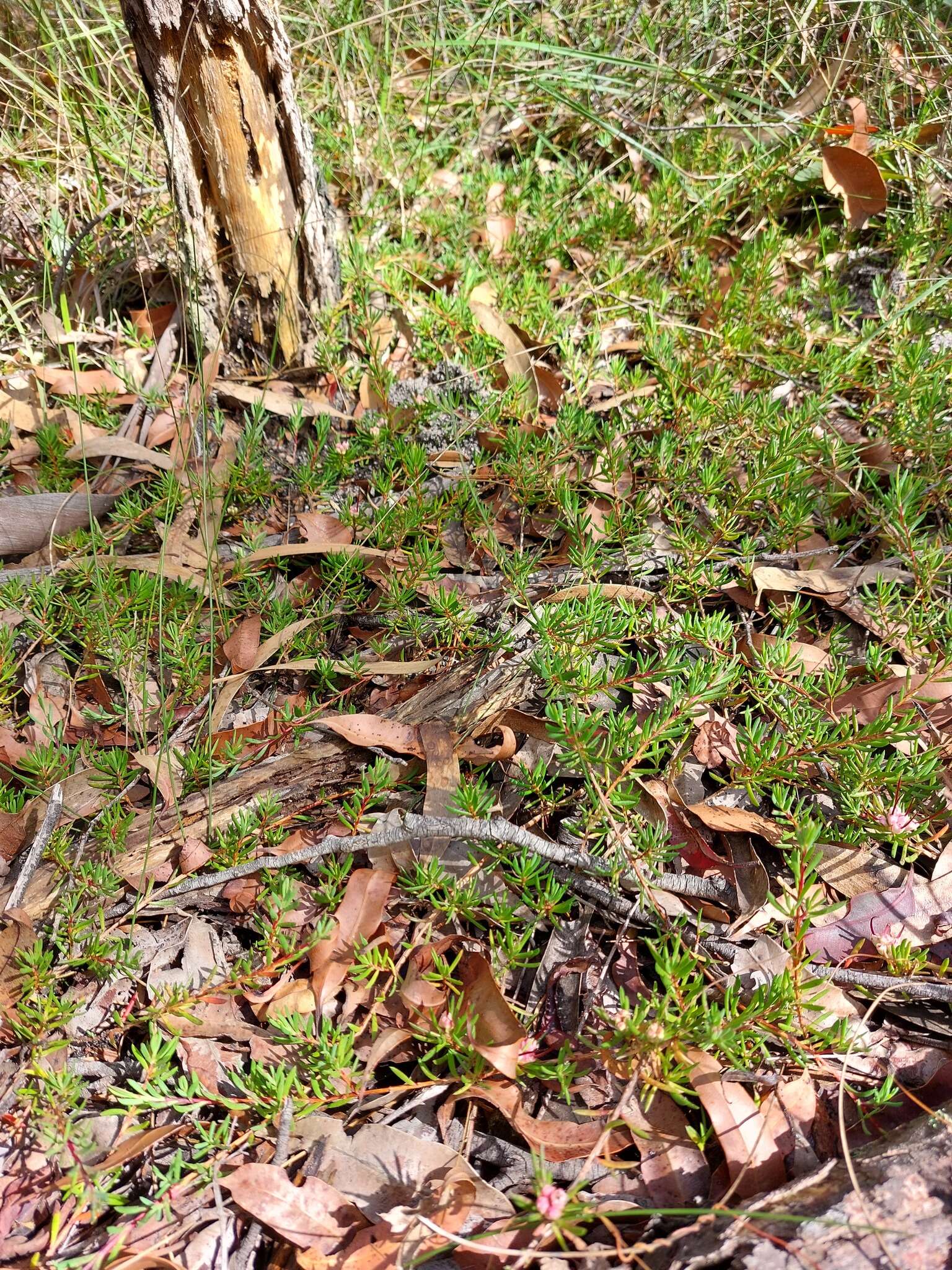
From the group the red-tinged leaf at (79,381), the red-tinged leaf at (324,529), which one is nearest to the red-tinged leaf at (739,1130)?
the red-tinged leaf at (324,529)

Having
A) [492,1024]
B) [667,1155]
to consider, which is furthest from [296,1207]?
[667,1155]

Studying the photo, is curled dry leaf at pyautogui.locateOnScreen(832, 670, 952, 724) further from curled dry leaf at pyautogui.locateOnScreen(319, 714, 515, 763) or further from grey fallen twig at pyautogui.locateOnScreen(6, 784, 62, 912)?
grey fallen twig at pyautogui.locateOnScreen(6, 784, 62, 912)

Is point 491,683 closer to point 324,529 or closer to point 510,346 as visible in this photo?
point 324,529

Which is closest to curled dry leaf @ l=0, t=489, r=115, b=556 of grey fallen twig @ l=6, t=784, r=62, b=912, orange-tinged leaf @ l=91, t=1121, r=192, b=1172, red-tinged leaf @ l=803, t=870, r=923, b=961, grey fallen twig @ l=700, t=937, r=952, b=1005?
grey fallen twig @ l=6, t=784, r=62, b=912

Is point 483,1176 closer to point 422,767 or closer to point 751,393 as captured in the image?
point 422,767

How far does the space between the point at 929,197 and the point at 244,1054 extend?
3498 millimetres

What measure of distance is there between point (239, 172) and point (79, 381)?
0.87 meters

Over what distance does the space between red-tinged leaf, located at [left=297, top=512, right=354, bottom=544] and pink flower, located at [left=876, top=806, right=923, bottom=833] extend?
4.93ft

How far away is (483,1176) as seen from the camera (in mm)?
1658

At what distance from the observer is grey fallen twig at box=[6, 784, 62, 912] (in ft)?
6.11

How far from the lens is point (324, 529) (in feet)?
8.21

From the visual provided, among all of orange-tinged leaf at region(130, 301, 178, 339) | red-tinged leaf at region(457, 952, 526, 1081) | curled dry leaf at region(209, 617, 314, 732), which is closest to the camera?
red-tinged leaf at region(457, 952, 526, 1081)

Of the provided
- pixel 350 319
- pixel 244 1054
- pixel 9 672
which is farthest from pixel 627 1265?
pixel 350 319

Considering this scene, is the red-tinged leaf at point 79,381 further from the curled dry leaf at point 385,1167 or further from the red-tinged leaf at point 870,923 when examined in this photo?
the red-tinged leaf at point 870,923
